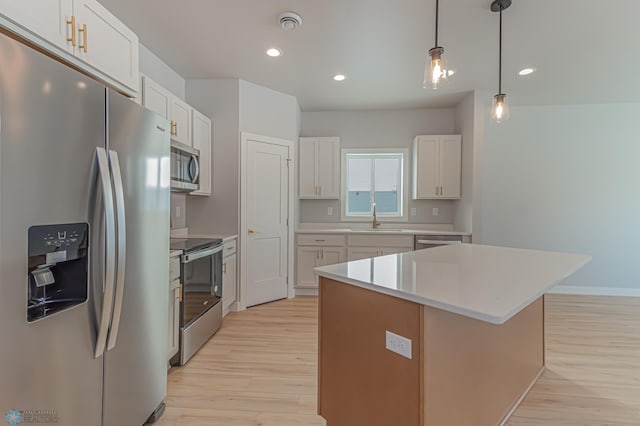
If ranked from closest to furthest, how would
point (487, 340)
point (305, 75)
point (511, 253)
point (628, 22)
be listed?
1. point (487, 340)
2. point (511, 253)
3. point (628, 22)
4. point (305, 75)

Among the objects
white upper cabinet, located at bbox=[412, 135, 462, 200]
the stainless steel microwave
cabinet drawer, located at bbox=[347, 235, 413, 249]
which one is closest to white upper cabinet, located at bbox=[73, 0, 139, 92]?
the stainless steel microwave

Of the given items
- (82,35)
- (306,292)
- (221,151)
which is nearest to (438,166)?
(306,292)

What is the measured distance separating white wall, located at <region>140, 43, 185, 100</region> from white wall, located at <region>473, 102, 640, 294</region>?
3.96 m

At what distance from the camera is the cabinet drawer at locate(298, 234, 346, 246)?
413 cm

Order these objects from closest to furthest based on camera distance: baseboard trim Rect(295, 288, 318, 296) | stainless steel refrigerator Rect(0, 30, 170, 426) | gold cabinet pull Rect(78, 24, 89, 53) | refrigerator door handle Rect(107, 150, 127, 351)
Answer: stainless steel refrigerator Rect(0, 30, 170, 426) → refrigerator door handle Rect(107, 150, 127, 351) → gold cabinet pull Rect(78, 24, 89, 53) → baseboard trim Rect(295, 288, 318, 296)

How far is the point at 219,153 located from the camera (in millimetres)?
3564

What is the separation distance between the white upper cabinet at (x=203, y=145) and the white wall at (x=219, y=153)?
0.10 m

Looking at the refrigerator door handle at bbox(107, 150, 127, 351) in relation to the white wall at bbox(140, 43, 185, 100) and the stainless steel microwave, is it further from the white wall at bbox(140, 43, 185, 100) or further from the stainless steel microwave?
the white wall at bbox(140, 43, 185, 100)

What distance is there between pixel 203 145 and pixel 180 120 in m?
0.52

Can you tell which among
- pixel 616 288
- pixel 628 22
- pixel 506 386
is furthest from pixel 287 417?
pixel 616 288

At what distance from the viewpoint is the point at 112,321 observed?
4.25ft

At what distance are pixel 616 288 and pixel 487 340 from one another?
4.24m

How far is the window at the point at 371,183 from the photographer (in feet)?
15.5

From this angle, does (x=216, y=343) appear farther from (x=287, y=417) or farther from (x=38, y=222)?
(x=38, y=222)
